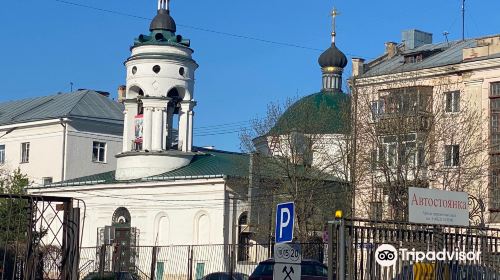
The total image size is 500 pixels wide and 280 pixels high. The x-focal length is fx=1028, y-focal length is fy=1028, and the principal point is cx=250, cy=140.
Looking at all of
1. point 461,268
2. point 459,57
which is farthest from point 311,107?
point 461,268

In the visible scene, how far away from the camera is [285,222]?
16.8 metres

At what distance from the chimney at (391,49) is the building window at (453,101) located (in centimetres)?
1177

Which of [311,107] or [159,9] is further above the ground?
[159,9]

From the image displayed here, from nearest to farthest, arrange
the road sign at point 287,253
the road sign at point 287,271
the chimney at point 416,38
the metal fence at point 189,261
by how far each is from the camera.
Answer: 1. the road sign at point 287,271
2. the road sign at point 287,253
3. the metal fence at point 189,261
4. the chimney at point 416,38

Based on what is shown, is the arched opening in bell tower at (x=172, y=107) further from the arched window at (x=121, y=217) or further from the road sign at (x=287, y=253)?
the road sign at (x=287, y=253)

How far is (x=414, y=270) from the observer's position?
1908cm

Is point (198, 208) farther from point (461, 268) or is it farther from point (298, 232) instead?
point (461, 268)

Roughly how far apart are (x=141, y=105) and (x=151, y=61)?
9.55 feet

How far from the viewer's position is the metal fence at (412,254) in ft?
60.2

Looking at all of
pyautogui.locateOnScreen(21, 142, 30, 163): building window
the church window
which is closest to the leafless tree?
the church window

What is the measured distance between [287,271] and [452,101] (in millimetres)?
31219

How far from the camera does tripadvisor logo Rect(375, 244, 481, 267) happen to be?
1875 cm

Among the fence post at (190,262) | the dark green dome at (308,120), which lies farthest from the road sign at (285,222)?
the dark green dome at (308,120)

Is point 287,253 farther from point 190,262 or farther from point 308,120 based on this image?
point 308,120
